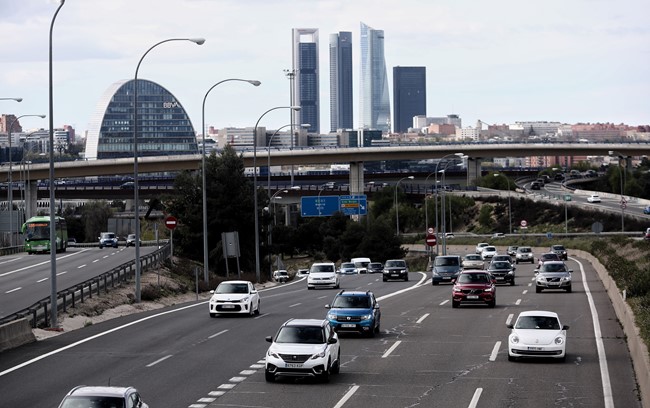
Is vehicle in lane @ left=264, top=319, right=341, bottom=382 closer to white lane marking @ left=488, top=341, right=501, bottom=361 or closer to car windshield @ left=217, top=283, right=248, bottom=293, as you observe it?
white lane marking @ left=488, top=341, right=501, bottom=361

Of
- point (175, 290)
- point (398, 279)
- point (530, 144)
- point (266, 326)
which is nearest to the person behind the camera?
point (266, 326)

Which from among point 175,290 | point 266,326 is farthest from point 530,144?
point 266,326

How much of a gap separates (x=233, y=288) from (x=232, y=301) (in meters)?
1.05

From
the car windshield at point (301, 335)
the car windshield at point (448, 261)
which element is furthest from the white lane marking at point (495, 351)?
the car windshield at point (448, 261)

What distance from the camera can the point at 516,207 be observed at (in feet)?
520

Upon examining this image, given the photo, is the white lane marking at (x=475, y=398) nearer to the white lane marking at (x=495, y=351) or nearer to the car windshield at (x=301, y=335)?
the car windshield at (x=301, y=335)

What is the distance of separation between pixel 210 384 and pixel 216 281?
3928 centimetres

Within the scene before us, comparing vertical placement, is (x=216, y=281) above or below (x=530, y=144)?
below

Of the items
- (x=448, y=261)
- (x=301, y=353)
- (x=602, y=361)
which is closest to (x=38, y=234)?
(x=448, y=261)

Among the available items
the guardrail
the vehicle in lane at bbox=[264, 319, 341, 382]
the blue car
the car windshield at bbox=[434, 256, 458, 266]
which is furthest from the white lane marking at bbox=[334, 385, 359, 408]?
the car windshield at bbox=[434, 256, 458, 266]

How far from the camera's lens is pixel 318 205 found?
114 metres

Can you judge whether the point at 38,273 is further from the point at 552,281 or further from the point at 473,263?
the point at 552,281

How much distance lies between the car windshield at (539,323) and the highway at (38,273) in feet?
65.9

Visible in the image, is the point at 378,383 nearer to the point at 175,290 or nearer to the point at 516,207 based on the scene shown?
the point at 175,290
